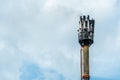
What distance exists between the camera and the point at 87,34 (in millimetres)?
87688

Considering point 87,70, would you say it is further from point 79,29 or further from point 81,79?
point 79,29

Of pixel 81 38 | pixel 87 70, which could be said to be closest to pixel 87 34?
pixel 81 38

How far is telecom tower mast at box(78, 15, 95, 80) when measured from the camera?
83.2 meters

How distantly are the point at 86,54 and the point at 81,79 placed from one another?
585 cm

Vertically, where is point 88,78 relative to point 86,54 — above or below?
below

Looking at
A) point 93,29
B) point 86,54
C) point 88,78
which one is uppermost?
point 93,29

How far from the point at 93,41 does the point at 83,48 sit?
2.91 m

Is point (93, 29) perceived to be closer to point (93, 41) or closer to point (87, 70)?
point (93, 41)

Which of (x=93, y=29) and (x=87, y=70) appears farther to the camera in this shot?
(x=93, y=29)

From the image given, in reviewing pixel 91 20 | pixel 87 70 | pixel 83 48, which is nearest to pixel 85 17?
pixel 91 20

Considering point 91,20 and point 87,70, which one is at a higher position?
point 91,20

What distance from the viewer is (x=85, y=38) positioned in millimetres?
87188

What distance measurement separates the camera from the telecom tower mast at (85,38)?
8319 cm

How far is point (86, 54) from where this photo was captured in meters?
85.2
